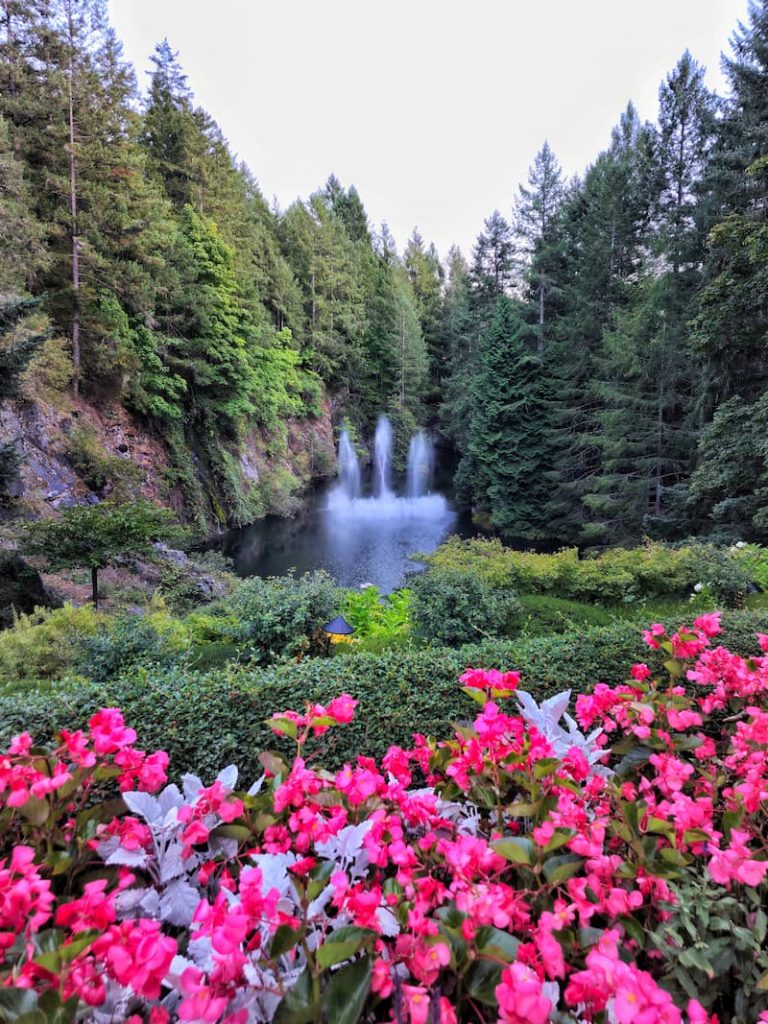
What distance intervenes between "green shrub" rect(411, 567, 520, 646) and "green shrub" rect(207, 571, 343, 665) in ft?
3.00

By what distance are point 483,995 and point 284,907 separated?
0.35m

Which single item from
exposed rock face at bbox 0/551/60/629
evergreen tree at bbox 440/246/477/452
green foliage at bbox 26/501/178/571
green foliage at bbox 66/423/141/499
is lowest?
exposed rock face at bbox 0/551/60/629

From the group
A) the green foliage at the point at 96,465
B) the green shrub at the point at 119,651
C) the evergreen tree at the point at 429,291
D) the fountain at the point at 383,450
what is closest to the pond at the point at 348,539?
the green foliage at the point at 96,465

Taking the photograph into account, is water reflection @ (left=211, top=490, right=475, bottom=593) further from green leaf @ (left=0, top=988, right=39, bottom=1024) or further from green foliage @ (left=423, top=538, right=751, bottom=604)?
green leaf @ (left=0, top=988, right=39, bottom=1024)

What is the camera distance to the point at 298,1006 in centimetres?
69

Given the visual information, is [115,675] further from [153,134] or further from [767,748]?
[153,134]

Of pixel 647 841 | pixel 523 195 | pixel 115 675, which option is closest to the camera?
pixel 647 841

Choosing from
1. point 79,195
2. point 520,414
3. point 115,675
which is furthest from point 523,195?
point 115,675

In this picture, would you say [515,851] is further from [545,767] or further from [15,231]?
[15,231]

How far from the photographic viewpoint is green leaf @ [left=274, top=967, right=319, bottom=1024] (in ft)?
2.23

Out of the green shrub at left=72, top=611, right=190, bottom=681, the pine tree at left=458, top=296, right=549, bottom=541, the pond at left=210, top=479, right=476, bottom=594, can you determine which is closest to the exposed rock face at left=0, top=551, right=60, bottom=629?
the green shrub at left=72, top=611, right=190, bottom=681

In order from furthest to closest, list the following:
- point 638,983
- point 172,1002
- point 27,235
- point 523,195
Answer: point 523,195 < point 27,235 < point 172,1002 < point 638,983

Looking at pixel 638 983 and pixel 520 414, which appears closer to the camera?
pixel 638 983

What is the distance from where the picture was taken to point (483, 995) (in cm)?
74
